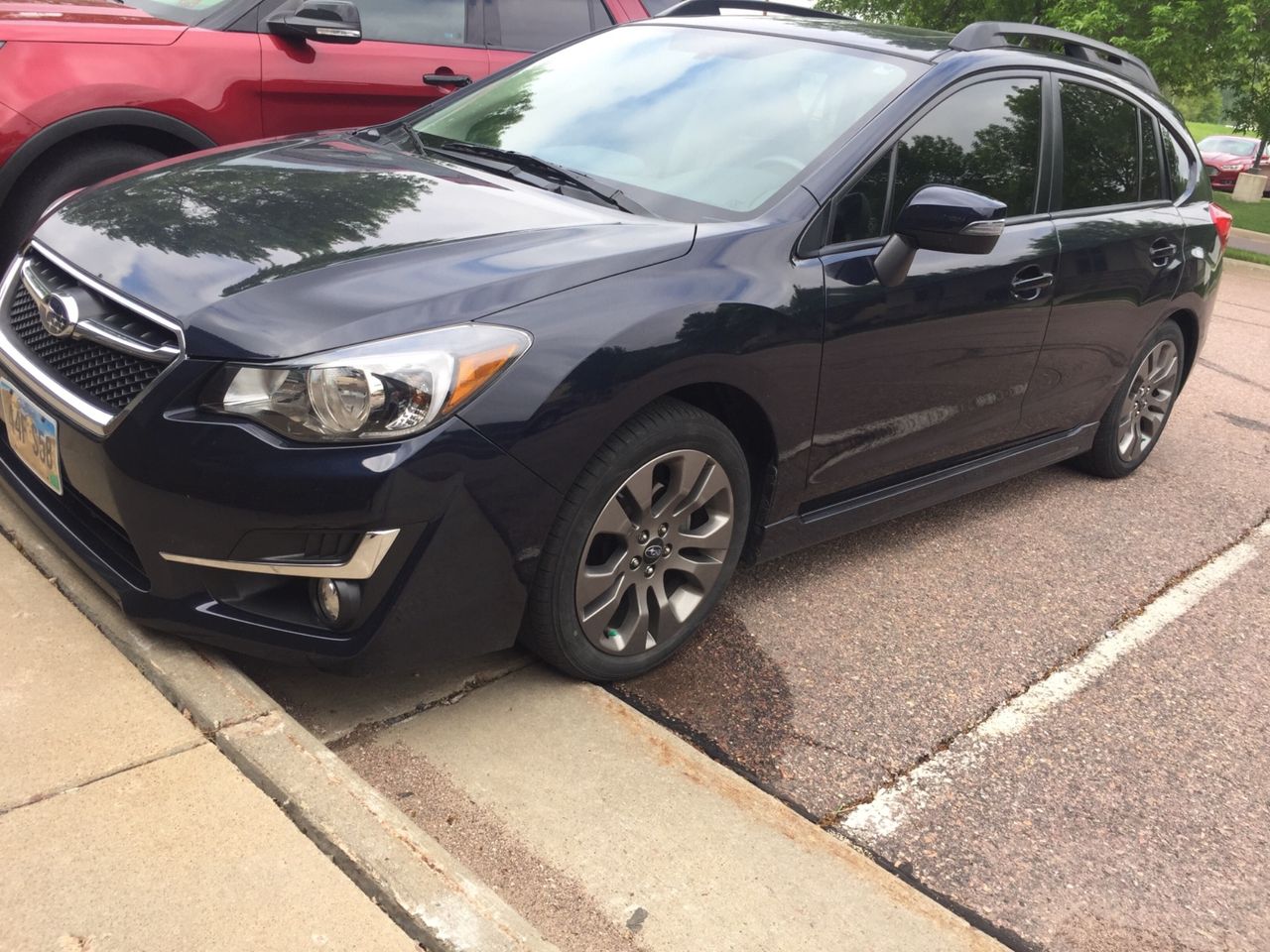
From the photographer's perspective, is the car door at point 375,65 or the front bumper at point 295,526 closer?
the front bumper at point 295,526

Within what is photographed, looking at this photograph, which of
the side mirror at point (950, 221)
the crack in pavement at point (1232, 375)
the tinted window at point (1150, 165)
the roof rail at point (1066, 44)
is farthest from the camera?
the crack in pavement at point (1232, 375)

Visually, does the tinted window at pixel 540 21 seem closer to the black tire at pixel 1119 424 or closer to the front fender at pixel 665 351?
the black tire at pixel 1119 424

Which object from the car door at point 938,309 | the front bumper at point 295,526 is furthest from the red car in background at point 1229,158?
the front bumper at point 295,526

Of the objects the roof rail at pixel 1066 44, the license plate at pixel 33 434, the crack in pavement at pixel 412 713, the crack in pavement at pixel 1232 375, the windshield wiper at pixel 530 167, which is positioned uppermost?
the roof rail at pixel 1066 44

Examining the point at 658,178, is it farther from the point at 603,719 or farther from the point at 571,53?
the point at 603,719

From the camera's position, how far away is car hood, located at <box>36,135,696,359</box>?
2.57m

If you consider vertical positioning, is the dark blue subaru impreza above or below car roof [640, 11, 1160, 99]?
below

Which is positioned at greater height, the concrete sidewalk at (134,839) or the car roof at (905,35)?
the car roof at (905,35)

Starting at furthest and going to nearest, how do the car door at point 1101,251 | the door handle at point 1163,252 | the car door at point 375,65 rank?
the car door at point 375,65 < the door handle at point 1163,252 < the car door at point 1101,251

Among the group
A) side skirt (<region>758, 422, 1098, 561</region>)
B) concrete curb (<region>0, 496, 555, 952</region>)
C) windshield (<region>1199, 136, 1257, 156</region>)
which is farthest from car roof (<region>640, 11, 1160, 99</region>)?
windshield (<region>1199, 136, 1257, 156</region>)

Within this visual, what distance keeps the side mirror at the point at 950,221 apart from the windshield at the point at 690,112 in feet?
1.16

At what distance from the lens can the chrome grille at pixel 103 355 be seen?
8.59ft

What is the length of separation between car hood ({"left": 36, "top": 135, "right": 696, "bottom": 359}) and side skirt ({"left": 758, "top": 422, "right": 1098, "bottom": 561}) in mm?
969

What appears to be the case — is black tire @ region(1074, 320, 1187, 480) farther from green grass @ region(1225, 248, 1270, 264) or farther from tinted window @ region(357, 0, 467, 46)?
green grass @ region(1225, 248, 1270, 264)
